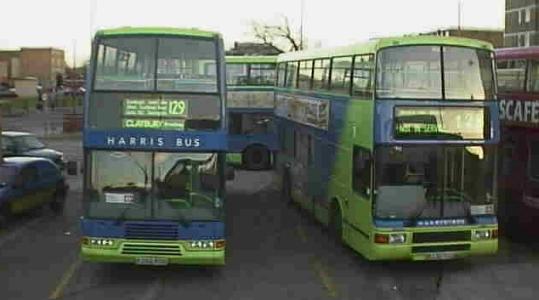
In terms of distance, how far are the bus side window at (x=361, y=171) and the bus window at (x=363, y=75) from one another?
3.29 feet

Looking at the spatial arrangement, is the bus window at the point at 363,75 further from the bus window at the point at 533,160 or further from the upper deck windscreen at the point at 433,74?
the bus window at the point at 533,160

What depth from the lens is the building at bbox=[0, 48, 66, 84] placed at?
126 m

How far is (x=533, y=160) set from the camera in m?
17.0

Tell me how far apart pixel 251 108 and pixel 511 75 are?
13657 millimetres

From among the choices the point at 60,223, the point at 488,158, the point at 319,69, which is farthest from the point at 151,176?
the point at 60,223

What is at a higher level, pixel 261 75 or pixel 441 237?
pixel 261 75

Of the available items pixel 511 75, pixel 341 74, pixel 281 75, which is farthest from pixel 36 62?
pixel 511 75

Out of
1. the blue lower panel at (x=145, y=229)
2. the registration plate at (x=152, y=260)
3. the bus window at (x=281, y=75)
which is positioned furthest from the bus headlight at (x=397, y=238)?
the bus window at (x=281, y=75)

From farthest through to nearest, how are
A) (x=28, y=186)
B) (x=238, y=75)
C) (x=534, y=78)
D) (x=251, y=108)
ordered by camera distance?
(x=251, y=108)
(x=238, y=75)
(x=28, y=186)
(x=534, y=78)

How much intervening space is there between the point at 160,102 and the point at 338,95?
4.69 metres

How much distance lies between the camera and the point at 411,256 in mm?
14266

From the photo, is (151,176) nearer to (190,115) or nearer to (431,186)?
(190,115)

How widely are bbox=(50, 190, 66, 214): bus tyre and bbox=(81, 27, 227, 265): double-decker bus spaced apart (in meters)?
9.25

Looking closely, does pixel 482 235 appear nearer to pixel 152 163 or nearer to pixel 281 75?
pixel 152 163
